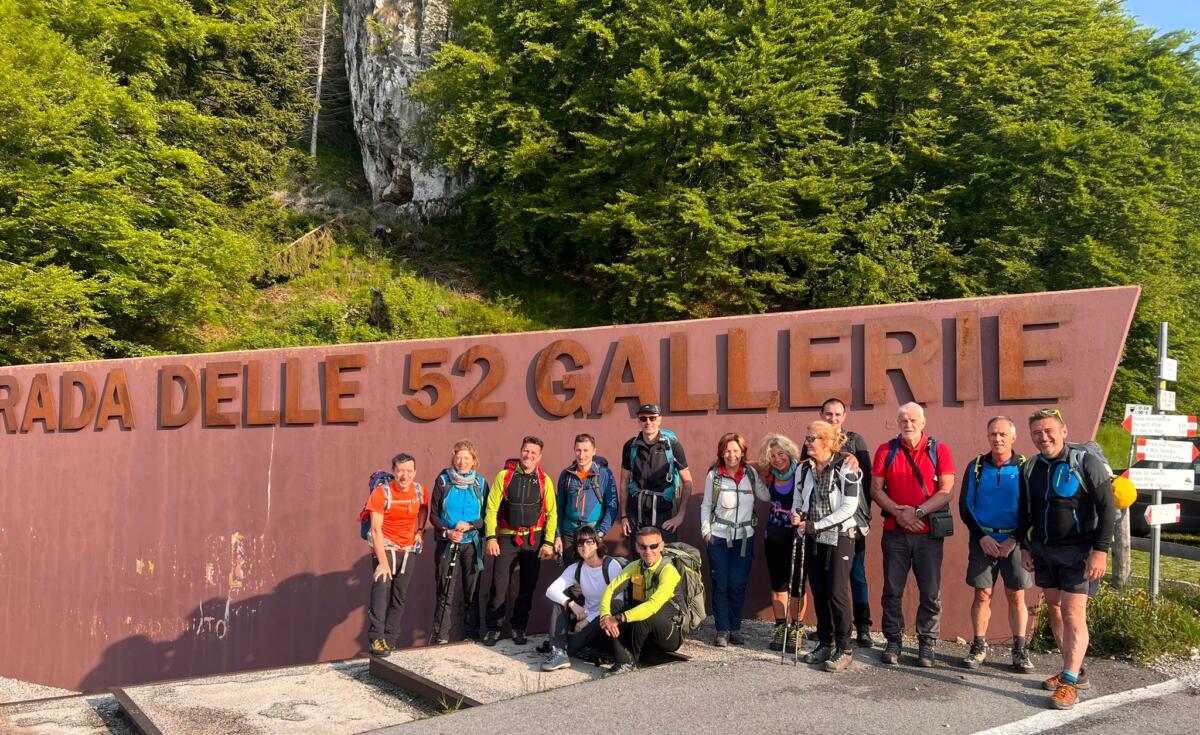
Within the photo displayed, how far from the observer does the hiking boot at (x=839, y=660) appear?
5.24 m

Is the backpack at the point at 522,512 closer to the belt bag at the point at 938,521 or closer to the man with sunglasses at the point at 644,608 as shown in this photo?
the man with sunglasses at the point at 644,608

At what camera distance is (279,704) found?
5.35 m

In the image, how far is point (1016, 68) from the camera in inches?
883

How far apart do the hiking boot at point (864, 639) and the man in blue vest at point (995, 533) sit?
0.64m

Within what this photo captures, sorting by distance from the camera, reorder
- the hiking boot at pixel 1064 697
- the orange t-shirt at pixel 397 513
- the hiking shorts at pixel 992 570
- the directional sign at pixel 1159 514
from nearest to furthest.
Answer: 1. the hiking boot at pixel 1064 697
2. the hiking shorts at pixel 992 570
3. the directional sign at pixel 1159 514
4. the orange t-shirt at pixel 397 513

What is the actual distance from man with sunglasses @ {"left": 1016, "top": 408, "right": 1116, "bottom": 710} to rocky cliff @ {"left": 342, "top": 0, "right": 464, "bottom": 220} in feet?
80.0

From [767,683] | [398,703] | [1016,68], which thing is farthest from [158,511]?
[1016,68]

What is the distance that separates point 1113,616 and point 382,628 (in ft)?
16.6

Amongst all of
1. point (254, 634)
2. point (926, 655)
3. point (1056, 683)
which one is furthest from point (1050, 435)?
point (254, 634)

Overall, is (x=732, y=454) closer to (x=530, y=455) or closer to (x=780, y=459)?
(x=780, y=459)

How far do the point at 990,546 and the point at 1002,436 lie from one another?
66cm

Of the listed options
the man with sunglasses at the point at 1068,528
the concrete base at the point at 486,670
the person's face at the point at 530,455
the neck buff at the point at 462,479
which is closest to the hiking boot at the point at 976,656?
the man with sunglasses at the point at 1068,528

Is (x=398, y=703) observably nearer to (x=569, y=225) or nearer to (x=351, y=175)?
(x=569, y=225)

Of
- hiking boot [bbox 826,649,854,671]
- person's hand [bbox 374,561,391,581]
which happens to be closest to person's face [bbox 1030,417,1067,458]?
hiking boot [bbox 826,649,854,671]
